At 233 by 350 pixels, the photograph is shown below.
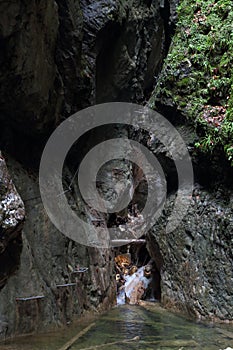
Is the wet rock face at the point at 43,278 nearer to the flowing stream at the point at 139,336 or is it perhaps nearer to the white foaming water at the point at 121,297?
the flowing stream at the point at 139,336

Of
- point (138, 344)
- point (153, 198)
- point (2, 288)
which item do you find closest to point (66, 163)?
point (153, 198)

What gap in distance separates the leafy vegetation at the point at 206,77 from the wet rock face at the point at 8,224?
5632mm

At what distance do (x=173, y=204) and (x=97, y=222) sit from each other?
8.75 feet

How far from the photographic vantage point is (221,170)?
30.2ft

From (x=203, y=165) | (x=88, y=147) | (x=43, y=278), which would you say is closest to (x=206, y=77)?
(x=203, y=165)

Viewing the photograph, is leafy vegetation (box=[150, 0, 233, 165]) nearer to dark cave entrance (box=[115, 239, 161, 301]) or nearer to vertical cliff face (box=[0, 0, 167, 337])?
vertical cliff face (box=[0, 0, 167, 337])

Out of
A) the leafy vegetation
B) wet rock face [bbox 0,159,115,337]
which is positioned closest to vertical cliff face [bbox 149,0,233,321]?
the leafy vegetation

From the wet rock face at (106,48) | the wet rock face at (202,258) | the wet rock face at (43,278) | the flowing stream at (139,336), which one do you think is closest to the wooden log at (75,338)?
the flowing stream at (139,336)

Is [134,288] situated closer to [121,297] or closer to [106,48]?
[121,297]

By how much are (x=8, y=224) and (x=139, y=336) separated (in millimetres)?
3242

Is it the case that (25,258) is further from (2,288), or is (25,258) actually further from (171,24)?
(171,24)

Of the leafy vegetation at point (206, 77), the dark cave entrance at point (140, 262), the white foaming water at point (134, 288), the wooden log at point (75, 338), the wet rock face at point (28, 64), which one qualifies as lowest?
the wooden log at point (75, 338)

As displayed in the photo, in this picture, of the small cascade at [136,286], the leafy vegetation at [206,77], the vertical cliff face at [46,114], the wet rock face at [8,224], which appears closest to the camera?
the wet rock face at [8,224]

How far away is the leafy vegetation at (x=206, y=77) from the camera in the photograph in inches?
365
